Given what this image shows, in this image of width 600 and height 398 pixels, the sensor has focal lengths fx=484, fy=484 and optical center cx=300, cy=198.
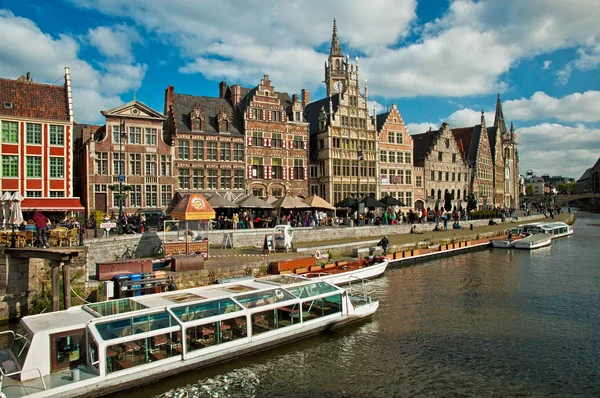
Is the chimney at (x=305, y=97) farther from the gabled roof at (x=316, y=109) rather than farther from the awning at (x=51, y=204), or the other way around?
the awning at (x=51, y=204)

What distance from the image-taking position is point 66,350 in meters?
12.2

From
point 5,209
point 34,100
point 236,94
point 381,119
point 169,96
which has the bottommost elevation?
point 5,209

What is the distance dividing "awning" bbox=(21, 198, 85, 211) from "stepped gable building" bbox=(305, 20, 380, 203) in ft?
74.1

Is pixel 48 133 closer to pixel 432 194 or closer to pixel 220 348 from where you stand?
pixel 220 348

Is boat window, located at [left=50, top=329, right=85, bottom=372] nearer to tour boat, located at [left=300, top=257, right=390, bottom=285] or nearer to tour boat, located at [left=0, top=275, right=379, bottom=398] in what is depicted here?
tour boat, located at [left=0, top=275, right=379, bottom=398]

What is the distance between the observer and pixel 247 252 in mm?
27141

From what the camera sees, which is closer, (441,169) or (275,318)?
(275,318)

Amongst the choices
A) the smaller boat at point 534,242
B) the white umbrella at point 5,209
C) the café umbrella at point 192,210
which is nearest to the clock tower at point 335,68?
the smaller boat at point 534,242

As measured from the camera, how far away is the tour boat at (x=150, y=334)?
37.7ft

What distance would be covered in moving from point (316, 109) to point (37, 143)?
27.1m

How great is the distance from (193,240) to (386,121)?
108 ft

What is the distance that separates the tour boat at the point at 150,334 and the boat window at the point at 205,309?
28 millimetres

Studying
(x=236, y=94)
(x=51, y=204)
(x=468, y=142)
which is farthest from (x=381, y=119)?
(x=51, y=204)

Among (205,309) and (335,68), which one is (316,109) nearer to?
(335,68)
